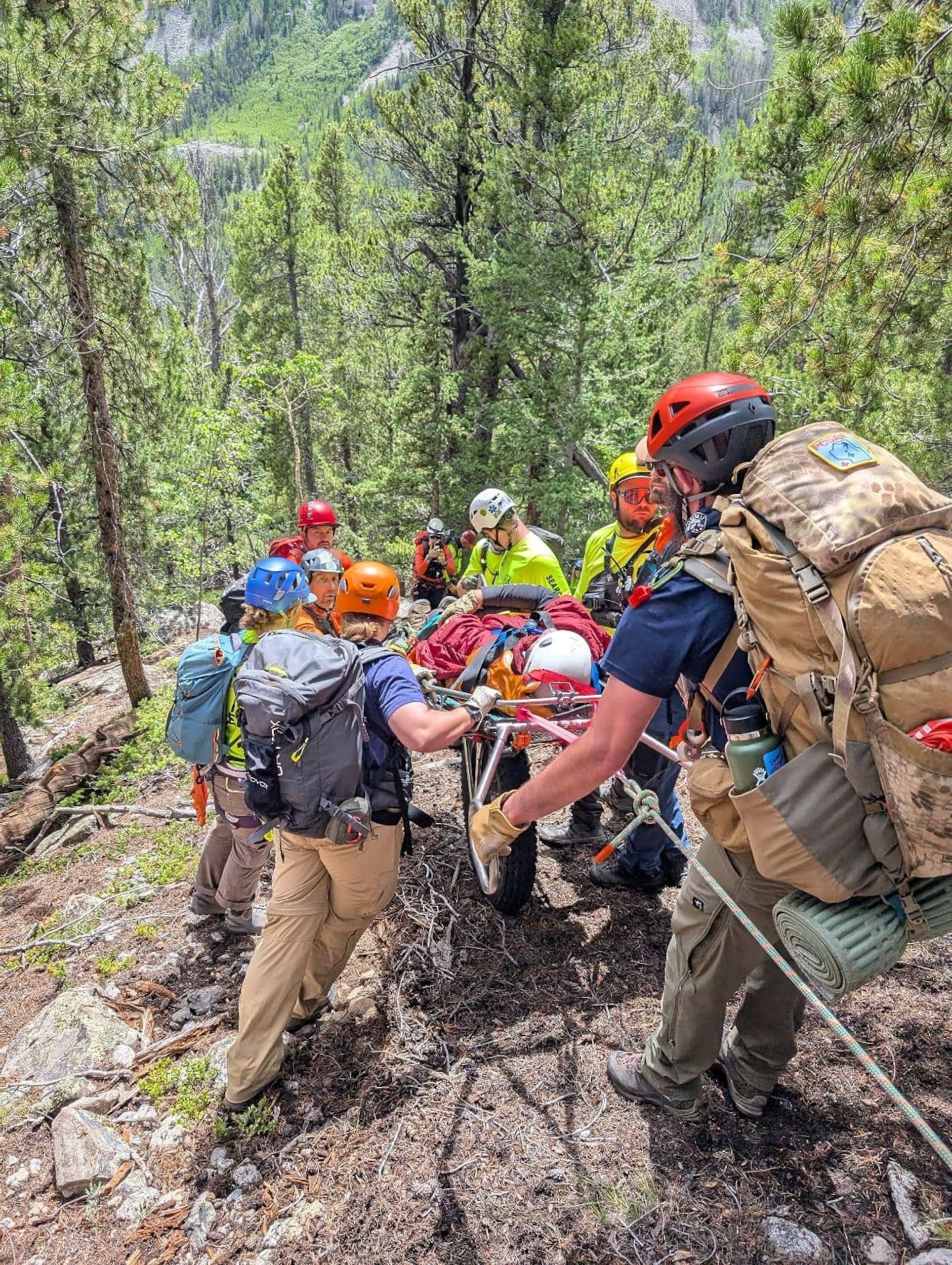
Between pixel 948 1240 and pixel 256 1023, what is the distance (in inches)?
103

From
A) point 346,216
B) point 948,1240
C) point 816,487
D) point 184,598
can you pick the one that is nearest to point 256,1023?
point 948,1240

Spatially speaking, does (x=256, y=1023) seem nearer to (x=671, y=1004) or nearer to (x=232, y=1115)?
(x=232, y=1115)

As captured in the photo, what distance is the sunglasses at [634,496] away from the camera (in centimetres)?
459

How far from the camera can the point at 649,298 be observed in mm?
13578

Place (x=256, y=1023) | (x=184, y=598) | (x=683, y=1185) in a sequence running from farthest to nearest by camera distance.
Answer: (x=184, y=598) → (x=256, y=1023) → (x=683, y=1185)

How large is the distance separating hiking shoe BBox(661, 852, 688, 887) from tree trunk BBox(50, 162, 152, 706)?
943 centimetres

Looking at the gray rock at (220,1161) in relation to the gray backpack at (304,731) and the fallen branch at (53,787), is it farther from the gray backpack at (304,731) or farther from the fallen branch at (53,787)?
the fallen branch at (53,787)

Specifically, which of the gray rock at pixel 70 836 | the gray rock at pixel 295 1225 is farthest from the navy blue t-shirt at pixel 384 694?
the gray rock at pixel 70 836

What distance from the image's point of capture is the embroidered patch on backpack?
5.98ft

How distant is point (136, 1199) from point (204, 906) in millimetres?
1844

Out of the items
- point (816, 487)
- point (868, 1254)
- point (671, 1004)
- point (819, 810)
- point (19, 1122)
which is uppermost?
point (816, 487)

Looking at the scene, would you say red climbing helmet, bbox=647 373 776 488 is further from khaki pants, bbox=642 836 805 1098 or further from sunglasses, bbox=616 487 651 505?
sunglasses, bbox=616 487 651 505

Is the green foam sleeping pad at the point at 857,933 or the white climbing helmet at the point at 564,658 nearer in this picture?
the green foam sleeping pad at the point at 857,933

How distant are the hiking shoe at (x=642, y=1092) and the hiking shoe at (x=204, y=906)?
2.83 metres
